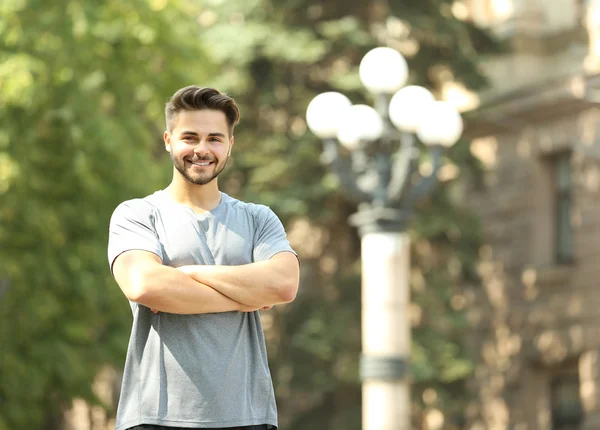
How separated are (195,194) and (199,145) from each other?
0.54ft

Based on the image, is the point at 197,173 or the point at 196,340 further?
the point at 197,173

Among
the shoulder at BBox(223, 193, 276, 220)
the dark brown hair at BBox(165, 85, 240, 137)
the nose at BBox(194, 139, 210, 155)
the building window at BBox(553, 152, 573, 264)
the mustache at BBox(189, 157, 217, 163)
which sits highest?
the building window at BBox(553, 152, 573, 264)

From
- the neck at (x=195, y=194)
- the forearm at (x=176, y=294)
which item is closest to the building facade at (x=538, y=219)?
the neck at (x=195, y=194)

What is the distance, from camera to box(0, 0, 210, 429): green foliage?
62.0ft

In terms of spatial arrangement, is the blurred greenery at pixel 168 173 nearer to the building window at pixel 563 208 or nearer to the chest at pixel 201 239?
the building window at pixel 563 208

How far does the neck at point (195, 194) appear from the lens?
4918mm

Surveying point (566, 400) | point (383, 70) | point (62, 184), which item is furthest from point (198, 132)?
point (566, 400)

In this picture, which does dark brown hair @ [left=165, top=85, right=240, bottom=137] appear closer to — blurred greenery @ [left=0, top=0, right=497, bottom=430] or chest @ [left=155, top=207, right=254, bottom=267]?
chest @ [left=155, top=207, right=254, bottom=267]

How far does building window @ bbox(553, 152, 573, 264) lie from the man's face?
2185 centimetres

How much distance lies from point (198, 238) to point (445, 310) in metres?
20.4

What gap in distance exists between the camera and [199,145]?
16.0 feet

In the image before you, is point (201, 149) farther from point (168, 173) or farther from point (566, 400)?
point (566, 400)

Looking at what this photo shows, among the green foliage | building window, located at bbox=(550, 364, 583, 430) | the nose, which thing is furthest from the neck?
building window, located at bbox=(550, 364, 583, 430)

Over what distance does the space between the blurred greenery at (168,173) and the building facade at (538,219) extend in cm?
136
